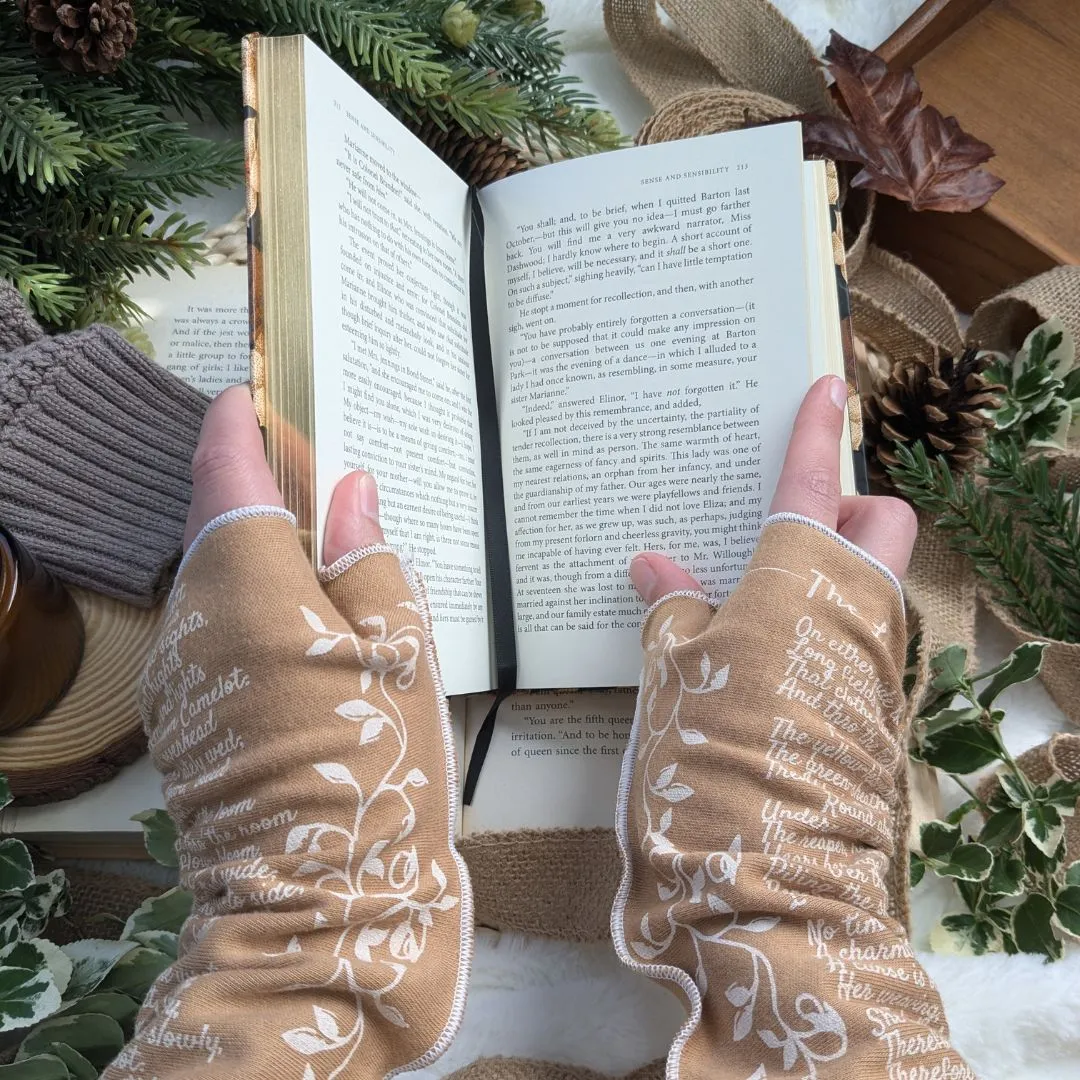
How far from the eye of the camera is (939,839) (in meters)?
0.55

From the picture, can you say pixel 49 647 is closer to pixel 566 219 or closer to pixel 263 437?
pixel 263 437

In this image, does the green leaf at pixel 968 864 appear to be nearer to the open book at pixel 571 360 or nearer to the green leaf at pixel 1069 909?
the green leaf at pixel 1069 909

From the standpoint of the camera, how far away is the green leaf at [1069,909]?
53 cm

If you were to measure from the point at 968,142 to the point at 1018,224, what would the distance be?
0.24ft

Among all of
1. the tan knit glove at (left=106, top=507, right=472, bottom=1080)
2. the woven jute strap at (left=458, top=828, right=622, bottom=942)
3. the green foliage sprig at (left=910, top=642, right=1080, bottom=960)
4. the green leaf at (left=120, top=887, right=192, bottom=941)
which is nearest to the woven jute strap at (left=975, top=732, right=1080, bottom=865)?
the green foliage sprig at (left=910, top=642, right=1080, bottom=960)

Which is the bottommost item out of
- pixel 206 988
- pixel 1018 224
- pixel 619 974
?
pixel 619 974

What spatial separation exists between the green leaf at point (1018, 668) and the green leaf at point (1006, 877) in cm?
9

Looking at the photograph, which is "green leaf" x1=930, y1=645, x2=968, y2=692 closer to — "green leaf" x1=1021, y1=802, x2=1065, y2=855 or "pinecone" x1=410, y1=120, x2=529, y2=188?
"green leaf" x1=1021, y1=802, x2=1065, y2=855

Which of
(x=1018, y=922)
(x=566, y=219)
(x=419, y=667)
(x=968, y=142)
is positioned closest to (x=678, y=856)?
(x=419, y=667)

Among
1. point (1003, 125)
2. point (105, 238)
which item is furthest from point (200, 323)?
point (1003, 125)

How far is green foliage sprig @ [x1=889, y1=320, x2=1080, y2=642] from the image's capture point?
1.88ft

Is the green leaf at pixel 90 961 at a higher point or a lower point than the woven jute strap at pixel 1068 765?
lower

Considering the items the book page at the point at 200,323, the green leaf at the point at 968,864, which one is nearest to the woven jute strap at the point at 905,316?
the green leaf at the point at 968,864

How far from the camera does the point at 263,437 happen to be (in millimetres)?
456
